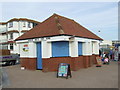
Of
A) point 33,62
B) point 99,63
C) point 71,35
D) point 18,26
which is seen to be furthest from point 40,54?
point 18,26

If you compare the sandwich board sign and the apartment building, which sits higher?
the apartment building

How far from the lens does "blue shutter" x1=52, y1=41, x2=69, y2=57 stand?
40.7ft

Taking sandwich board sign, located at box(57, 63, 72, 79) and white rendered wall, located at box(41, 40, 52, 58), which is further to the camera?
white rendered wall, located at box(41, 40, 52, 58)

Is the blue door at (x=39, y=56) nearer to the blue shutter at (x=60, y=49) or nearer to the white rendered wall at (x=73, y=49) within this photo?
the blue shutter at (x=60, y=49)

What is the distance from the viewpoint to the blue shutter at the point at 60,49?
1241 cm

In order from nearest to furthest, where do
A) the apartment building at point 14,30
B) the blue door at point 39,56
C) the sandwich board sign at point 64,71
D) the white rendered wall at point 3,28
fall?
1. the sandwich board sign at point 64,71
2. the blue door at point 39,56
3. the apartment building at point 14,30
4. the white rendered wall at point 3,28

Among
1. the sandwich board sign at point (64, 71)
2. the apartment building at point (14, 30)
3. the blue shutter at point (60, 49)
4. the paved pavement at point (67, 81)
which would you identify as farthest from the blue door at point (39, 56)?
the apartment building at point (14, 30)

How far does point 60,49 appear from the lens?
12.4 m

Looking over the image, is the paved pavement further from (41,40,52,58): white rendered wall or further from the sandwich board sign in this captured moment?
(41,40,52,58): white rendered wall

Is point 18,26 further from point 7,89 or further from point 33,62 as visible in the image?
point 7,89

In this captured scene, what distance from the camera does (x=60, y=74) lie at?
9.55 meters

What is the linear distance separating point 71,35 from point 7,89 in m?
7.15

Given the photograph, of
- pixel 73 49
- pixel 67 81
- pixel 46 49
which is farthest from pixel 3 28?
pixel 67 81

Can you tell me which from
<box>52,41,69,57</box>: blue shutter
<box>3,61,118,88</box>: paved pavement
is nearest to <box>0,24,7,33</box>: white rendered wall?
<box>52,41,69,57</box>: blue shutter
